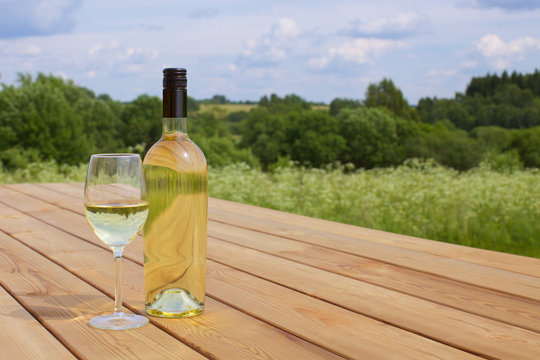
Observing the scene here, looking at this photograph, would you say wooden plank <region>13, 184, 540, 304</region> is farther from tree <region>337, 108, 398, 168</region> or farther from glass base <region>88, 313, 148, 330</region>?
tree <region>337, 108, 398, 168</region>

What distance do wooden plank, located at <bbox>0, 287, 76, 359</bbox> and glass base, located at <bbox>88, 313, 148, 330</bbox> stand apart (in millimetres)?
81

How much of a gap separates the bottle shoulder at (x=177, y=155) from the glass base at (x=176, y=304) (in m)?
0.23

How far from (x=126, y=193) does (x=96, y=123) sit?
32.5m

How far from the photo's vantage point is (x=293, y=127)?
36.3m

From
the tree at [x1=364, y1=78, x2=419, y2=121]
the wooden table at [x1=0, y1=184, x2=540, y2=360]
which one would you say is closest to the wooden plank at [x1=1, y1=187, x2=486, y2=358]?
the wooden table at [x1=0, y1=184, x2=540, y2=360]

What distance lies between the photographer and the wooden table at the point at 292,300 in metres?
0.88

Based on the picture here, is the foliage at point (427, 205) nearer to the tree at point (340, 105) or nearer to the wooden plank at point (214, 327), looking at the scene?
the wooden plank at point (214, 327)

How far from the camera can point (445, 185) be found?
5.61 metres

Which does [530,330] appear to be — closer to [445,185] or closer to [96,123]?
[445,185]

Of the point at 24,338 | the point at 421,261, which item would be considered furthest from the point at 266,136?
the point at 24,338

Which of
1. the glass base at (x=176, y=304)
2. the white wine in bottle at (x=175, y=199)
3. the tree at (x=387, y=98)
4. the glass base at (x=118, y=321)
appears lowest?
the glass base at (x=118, y=321)

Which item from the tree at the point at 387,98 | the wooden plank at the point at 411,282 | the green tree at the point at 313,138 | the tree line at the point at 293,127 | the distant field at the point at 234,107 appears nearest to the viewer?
the wooden plank at the point at 411,282

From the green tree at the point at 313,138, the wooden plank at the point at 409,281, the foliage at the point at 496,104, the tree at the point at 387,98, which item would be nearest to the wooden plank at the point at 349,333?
the wooden plank at the point at 409,281

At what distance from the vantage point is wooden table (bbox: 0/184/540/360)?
2.87 ft
